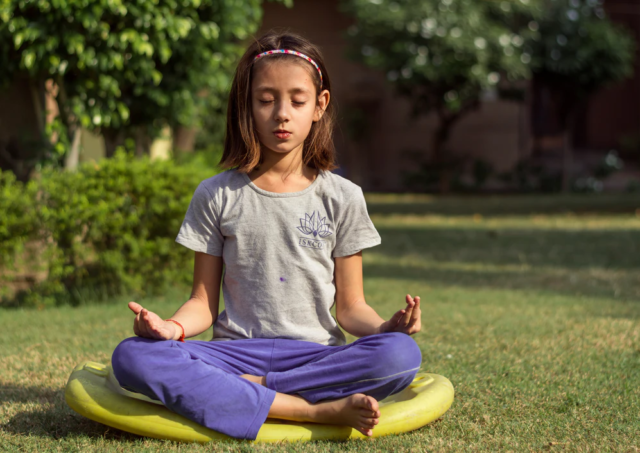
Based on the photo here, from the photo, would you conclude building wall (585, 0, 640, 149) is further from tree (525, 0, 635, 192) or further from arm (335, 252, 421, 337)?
arm (335, 252, 421, 337)

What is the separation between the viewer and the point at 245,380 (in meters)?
2.43

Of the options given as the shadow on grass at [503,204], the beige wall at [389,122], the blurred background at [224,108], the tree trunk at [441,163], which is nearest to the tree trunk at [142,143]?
the blurred background at [224,108]

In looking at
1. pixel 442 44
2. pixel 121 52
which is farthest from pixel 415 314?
pixel 442 44

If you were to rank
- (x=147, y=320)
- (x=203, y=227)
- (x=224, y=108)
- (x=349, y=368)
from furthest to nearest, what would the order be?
(x=224, y=108), (x=203, y=227), (x=349, y=368), (x=147, y=320)

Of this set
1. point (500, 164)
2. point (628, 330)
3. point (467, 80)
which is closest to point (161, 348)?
point (628, 330)

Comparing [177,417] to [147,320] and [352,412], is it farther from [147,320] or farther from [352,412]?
[352,412]

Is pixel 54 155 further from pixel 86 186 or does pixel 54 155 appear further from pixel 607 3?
pixel 607 3

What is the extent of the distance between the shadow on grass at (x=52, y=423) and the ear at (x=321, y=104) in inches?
52.7

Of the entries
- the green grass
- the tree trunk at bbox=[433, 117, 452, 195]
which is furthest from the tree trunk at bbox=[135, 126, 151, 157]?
the tree trunk at bbox=[433, 117, 452, 195]

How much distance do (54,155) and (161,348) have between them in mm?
3740

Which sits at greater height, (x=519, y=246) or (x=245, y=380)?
(x=245, y=380)

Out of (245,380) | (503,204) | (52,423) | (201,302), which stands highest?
(201,302)

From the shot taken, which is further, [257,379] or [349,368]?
[257,379]

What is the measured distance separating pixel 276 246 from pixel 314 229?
155mm
